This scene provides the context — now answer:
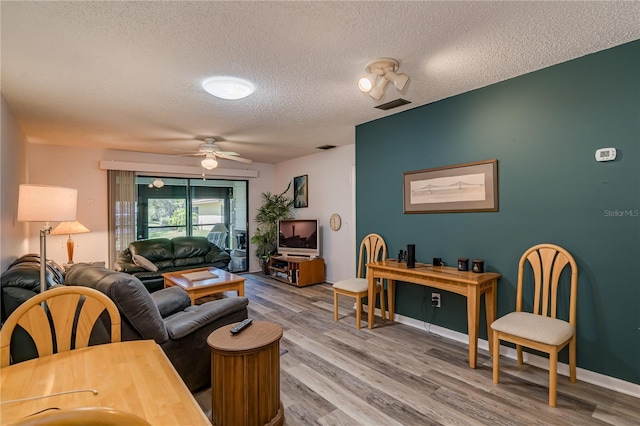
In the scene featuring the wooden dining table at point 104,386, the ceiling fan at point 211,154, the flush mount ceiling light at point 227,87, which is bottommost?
the wooden dining table at point 104,386

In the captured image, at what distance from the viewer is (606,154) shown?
7.44ft

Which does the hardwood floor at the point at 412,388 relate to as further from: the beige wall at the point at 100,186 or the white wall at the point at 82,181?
the white wall at the point at 82,181

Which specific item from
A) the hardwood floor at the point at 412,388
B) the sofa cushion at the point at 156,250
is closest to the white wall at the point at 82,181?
the sofa cushion at the point at 156,250

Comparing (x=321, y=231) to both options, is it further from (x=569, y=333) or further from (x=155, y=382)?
(x=155, y=382)

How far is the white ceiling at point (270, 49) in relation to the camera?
1782 mm

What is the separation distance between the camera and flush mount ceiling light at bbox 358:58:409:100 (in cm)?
232

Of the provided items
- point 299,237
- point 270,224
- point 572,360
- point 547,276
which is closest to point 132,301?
point 547,276

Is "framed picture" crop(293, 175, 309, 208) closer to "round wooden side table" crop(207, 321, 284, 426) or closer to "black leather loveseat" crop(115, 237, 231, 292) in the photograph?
"black leather loveseat" crop(115, 237, 231, 292)

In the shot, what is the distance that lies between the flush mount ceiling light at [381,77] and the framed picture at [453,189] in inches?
46.5

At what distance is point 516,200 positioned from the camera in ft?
8.96

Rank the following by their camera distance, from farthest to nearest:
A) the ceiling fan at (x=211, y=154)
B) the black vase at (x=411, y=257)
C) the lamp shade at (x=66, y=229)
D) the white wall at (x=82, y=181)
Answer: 1. the white wall at (x=82, y=181)
2. the ceiling fan at (x=211, y=154)
3. the lamp shade at (x=66, y=229)
4. the black vase at (x=411, y=257)

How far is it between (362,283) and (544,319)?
70.2 inches

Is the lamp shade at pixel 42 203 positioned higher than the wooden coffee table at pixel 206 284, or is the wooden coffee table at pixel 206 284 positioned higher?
the lamp shade at pixel 42 203

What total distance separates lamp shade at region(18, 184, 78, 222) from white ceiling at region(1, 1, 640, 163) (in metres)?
0.97
